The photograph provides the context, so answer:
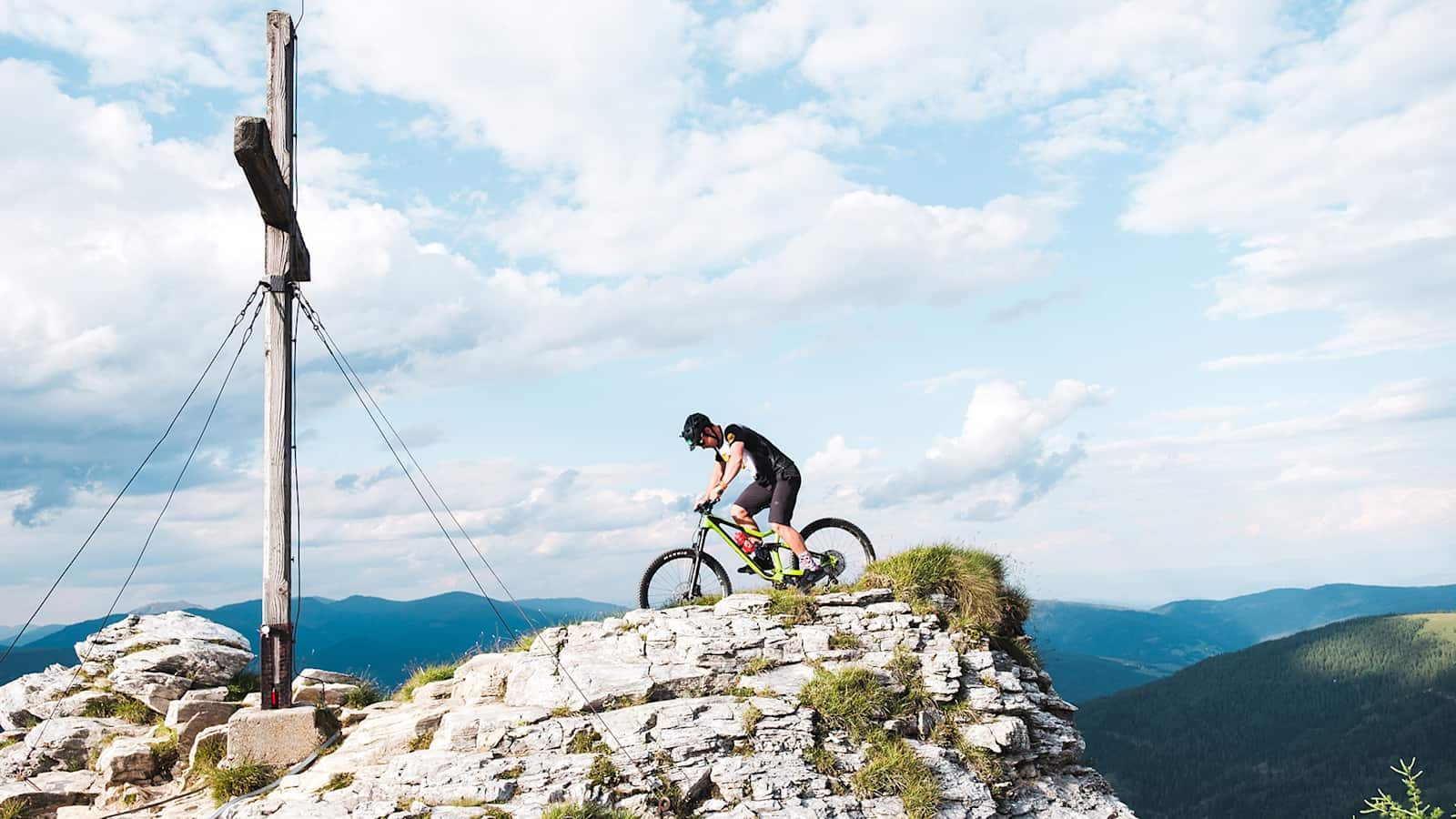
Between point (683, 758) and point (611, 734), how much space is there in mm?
995

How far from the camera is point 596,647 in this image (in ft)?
48.6

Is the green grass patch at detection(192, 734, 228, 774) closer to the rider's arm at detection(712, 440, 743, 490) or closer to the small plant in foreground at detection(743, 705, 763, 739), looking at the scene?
the small plant in foreground at detection(743, 705, 763, 739)

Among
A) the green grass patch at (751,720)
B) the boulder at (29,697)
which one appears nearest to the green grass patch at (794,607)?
the green grass patch at (751,720)

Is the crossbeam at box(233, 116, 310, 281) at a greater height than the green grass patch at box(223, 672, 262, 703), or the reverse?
the crossbeam at box(233, 116, 310, 281)

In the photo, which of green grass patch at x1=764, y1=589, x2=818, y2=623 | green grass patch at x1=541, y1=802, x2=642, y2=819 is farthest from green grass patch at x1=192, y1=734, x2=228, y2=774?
green grass patch at x1=764, y1=589, x2=818, y2=623

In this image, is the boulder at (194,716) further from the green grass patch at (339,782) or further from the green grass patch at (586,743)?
the green grass patch at (586,743)

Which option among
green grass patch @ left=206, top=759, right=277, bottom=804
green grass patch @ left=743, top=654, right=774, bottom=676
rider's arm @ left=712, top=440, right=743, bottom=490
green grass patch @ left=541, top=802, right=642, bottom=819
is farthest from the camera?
rider's arm @ left=712, top=440, right=743, bottom=490

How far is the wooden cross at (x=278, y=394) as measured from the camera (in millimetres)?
15258

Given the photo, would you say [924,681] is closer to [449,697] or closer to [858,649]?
[858,649]

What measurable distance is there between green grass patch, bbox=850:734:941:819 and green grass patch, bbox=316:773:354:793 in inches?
250

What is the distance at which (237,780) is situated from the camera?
13820 millimetres

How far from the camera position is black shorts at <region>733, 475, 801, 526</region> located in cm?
1611

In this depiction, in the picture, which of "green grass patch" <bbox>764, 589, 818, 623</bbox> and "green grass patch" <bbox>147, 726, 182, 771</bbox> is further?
"green grass patch" <bbox>147, 726, 182, 771</bbox>

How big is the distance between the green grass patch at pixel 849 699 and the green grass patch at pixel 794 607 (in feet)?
5.06
